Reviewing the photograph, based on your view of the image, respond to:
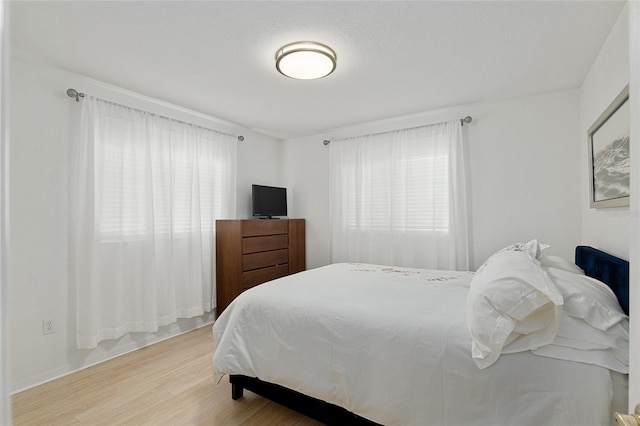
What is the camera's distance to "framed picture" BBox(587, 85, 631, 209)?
1.77m

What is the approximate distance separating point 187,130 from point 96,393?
257 centimetres

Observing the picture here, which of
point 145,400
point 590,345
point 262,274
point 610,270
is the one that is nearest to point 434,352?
point 590,345

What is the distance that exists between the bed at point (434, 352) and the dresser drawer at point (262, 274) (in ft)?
4.74

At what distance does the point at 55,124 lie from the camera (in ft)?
8.52

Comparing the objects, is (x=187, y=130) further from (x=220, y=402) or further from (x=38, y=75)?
(x=220, y=402)

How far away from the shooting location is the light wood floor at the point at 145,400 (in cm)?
199

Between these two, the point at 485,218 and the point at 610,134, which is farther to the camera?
the point at 485,218

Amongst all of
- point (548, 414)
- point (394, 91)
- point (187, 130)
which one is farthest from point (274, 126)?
point (548, 414)

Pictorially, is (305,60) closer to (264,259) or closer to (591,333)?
(591,333)

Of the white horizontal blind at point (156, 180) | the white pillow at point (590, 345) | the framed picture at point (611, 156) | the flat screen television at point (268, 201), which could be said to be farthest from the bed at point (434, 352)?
the flat screen television at point (268, 201)

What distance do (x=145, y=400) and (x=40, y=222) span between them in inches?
63.5

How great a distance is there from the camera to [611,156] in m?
2.02

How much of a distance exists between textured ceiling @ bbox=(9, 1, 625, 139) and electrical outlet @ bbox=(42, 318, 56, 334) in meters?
2.05

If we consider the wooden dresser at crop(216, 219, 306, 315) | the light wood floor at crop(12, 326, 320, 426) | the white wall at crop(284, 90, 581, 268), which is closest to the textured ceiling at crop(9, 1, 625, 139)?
the white wall at crop(284, 90, 581, 268)
